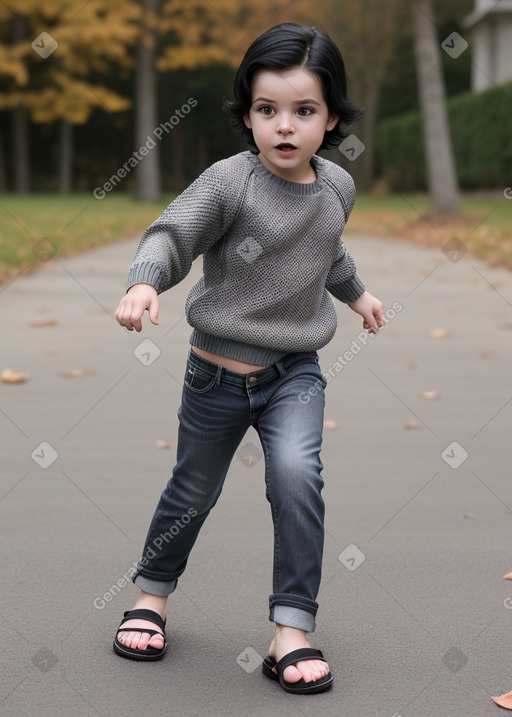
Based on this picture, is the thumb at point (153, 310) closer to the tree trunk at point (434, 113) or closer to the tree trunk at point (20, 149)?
the tree trunk at point (434, 113)

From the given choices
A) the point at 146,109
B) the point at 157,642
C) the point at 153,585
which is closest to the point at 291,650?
the point at 157,642

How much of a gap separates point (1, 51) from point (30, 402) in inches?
974

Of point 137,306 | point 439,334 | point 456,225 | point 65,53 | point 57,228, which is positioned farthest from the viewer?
point 65,53

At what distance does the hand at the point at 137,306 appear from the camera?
8.14ft

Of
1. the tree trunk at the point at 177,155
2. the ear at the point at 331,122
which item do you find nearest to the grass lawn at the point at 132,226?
the ear at the point at 331,122

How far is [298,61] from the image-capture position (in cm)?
275

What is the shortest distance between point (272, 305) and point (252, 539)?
48.9 inches

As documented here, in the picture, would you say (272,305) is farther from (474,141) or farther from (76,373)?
(474,141)

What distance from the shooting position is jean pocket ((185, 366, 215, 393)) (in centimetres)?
285

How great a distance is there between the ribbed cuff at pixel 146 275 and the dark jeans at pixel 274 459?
0.32 meters
